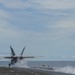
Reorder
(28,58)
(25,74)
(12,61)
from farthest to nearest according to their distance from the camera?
1. (28,58)
2. (12,61)
3. (25,74)

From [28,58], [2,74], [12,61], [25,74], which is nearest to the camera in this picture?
[2,74]

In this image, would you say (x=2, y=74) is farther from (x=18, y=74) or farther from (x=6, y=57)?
(x=6, y=57)

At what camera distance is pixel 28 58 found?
435 ft

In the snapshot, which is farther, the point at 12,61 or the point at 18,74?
the point at 12,61

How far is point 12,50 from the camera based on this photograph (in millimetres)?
138500

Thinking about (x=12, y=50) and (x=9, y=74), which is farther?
(x=12, y=50)

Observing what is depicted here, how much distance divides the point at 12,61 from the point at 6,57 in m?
3.08

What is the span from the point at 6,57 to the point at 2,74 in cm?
5989

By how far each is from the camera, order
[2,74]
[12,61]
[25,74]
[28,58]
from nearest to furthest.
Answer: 1. [2,74]
2. [25,74]
3. [12,61]
4. [28,58]

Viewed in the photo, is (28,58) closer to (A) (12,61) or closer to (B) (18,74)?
(A) (12,61)

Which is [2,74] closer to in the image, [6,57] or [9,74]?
[9,74]

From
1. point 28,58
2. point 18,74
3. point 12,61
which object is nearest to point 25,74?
point 18,74

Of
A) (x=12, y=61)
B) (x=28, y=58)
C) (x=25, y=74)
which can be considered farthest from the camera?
(x=28, y=58)

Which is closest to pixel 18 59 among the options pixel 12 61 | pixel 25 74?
pixel 12 61
